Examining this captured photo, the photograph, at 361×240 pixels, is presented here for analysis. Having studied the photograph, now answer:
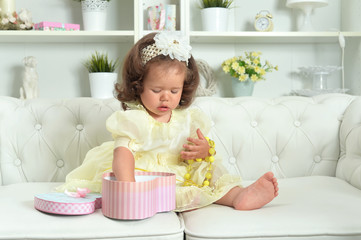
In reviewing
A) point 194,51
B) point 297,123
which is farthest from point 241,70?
point 297,123

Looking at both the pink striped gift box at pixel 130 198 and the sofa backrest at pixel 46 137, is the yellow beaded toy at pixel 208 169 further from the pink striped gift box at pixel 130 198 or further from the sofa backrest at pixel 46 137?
the sofa backrest at pixel 46 137

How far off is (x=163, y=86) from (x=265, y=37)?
4.02ft

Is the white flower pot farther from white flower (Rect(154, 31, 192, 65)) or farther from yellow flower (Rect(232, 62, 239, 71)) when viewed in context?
white flower (Rect(154, 31, 192, 65))

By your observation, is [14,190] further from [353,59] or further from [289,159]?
[353,59]

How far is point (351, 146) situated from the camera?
172 centimetres

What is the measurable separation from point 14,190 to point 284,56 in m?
1.75

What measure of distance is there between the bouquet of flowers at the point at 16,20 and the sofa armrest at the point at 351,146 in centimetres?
158

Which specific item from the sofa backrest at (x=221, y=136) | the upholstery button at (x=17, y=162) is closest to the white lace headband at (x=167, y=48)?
the sofa backrest at (x=221, y=136)

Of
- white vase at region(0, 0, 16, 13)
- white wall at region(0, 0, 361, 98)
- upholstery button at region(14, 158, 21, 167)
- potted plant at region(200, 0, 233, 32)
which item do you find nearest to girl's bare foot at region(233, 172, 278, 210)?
upholstery button at region(14, 158, 21, 167)

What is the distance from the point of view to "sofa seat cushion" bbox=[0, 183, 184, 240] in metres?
1.15

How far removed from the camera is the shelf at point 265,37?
7.98ft

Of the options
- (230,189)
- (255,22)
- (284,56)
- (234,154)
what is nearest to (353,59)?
(284,56)

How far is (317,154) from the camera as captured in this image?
185 centimetres

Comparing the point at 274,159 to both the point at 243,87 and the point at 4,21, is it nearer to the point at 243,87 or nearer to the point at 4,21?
the point at 243,87
